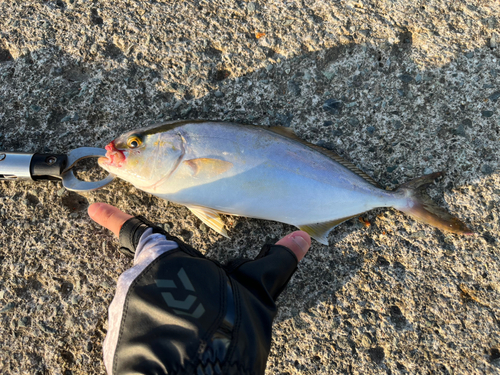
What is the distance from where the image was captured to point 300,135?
7.62ft

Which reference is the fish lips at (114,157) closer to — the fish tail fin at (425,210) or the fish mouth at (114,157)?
the fish mouth at (114,157)

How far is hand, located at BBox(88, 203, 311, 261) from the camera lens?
1970 mm

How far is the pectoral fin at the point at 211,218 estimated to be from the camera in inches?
81.7

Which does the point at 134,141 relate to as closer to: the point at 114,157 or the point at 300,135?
the point at 114,157

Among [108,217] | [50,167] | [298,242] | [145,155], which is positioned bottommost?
[108,217]

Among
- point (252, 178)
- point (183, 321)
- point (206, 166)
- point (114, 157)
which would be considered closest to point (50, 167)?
point (114, 157)

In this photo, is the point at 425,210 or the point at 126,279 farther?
the point at 425,210

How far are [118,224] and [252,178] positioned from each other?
2.87ft

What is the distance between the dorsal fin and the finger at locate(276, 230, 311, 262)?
0.55 metres

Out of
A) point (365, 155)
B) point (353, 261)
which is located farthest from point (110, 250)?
point (365, 155)

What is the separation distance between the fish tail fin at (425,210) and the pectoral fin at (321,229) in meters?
0.39

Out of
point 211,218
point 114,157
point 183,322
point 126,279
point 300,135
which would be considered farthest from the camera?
point 300,135

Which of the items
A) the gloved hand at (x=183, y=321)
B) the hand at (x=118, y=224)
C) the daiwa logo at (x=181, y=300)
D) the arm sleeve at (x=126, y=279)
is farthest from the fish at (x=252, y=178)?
the daiwa logo at (x=181, y=300)

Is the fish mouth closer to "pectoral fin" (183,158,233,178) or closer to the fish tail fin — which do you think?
"pectoral fin" (183,158,233,178)
